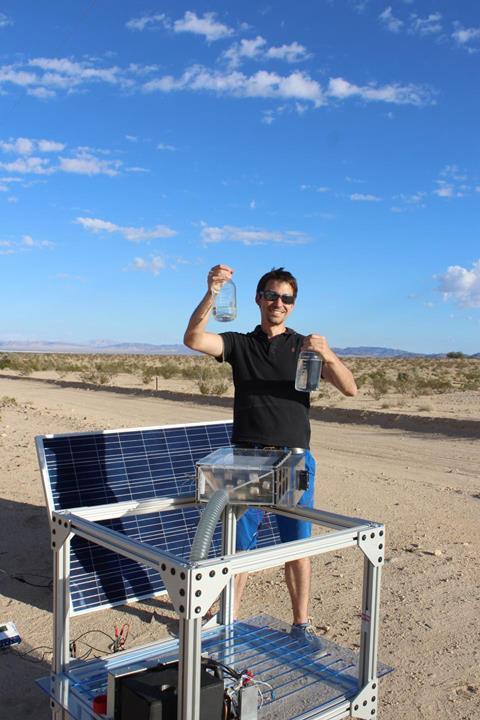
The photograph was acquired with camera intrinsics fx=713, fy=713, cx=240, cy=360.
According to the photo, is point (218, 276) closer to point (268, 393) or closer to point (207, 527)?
point (268, 393)

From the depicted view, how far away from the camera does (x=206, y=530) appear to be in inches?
112

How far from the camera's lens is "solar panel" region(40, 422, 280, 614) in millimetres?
5039

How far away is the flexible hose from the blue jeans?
1.01 meters

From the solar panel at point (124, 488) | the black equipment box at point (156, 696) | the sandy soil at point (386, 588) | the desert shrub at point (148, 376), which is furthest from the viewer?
the desert shrub at point (148, 376)

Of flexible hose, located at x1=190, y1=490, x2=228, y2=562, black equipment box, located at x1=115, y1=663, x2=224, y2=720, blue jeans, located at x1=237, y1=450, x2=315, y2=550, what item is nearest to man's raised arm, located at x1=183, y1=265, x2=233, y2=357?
blue jeans, located at x1=237, y1=450, x2=315, y2=550

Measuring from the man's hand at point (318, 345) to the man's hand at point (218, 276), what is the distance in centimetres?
55

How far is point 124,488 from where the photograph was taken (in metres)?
5.36

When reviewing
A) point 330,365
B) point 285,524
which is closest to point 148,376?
point 285,524

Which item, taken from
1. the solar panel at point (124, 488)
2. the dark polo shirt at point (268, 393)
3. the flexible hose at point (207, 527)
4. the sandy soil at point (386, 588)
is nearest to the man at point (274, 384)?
the dark polo shirt at point (268, 393)

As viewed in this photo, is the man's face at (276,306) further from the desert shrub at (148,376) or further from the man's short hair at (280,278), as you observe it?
the desert shrub at (148,376)

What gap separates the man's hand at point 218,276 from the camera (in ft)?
12.5

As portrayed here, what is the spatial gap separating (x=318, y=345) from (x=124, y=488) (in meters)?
2.29

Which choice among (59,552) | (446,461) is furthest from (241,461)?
(446,461)

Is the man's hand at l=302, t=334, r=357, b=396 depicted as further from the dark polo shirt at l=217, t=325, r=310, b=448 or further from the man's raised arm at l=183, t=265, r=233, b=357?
the man's raised arm at l=183, t=265, r=233, b=357
